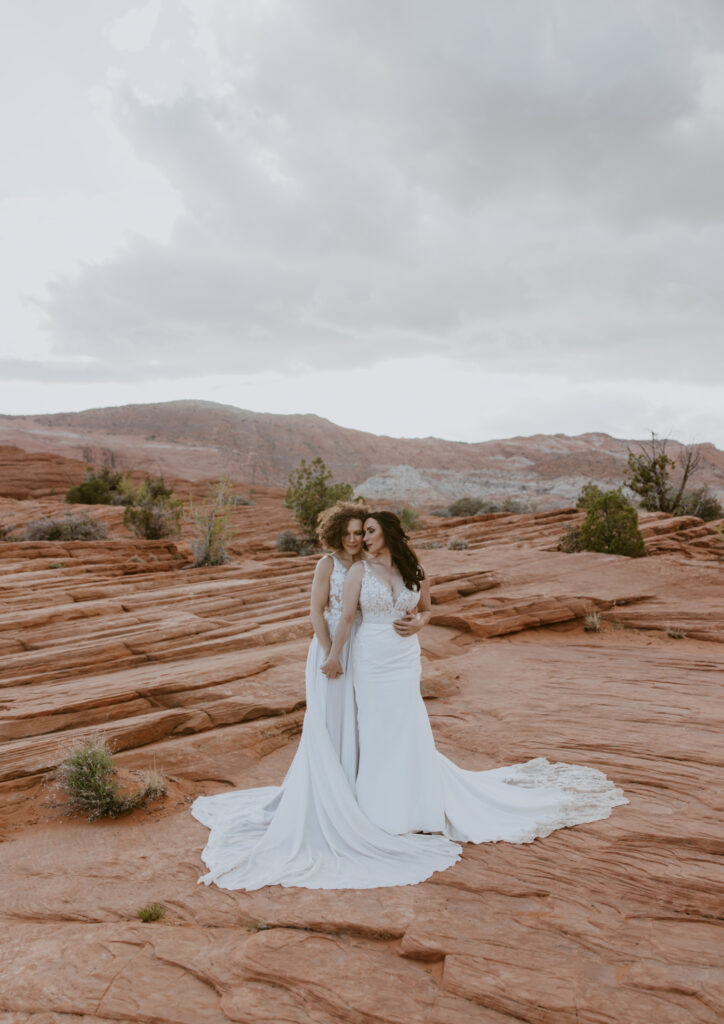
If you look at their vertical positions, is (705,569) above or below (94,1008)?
above

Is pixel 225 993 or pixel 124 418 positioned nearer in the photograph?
pixel 225 993

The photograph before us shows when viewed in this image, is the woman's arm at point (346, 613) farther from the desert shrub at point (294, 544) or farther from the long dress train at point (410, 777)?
the desert shrub at point (294, 544)

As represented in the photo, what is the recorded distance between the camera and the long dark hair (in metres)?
4.72

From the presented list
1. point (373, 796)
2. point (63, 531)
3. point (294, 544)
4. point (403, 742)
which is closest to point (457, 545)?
point (294, 544)

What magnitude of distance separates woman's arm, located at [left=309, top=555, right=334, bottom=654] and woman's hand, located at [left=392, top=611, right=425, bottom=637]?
0.56 metres

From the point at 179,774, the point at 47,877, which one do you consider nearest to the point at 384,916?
the point at 47,877

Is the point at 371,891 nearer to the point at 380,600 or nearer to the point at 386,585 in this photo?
the point at 380,600

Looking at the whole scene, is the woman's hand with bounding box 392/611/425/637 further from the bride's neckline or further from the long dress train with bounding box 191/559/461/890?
the long dress train with bounding box 191/559/461/890

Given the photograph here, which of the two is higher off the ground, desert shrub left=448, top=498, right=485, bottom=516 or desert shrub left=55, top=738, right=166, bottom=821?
Answer: desert shrub left=448, top=498, right=485, bottom=516

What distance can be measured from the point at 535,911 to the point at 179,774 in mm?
3754

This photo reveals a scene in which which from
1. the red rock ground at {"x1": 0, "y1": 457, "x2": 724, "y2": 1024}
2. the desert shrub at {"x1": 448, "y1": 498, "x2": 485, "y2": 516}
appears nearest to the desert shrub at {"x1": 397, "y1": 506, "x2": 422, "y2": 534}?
the desert shrub at {"x1": 448, "y1": 498, "x2": 485, "y2": 516}

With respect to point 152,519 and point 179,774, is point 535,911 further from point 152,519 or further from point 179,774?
point 152,519

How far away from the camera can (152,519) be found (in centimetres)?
2077

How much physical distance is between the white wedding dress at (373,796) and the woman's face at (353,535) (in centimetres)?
19
